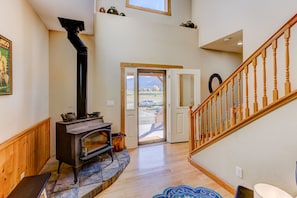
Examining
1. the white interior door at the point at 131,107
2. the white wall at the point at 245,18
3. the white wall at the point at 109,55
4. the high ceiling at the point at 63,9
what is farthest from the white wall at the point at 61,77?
the white wall at the point at 245,18

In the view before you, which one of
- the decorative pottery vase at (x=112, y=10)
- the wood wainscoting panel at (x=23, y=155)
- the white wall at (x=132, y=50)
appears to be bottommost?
the wood wainscoting panel at (x=23, y=155)

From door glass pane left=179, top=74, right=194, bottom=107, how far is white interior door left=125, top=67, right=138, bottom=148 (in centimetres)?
134

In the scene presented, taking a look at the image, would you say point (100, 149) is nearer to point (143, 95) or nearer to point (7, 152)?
point (7, 152)

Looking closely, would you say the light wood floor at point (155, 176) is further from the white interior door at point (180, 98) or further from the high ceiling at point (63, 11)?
the high ceiling at point (63, 11)

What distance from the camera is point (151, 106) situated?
473 centimetres

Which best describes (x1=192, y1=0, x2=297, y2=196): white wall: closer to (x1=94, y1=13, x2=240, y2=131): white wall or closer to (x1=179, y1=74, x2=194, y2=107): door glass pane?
(x1=94, y1=13, x2=240, y2=131): white wall

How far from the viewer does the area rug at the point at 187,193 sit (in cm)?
226

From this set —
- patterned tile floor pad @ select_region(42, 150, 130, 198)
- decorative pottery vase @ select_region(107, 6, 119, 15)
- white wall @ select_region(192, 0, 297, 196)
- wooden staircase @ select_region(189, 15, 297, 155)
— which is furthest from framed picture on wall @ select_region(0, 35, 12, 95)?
white wall @ select_region(192, 0, 297, 196)

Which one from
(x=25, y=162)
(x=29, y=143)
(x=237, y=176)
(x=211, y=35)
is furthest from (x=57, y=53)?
(x=237, y=176)

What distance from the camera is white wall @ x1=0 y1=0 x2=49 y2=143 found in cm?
194

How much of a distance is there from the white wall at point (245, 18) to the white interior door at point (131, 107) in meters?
2.25

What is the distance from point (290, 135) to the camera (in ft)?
5.35

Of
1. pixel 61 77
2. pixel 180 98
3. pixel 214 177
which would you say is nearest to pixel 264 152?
pixel 214 177

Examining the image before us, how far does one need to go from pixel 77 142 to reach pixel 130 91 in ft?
6.48
